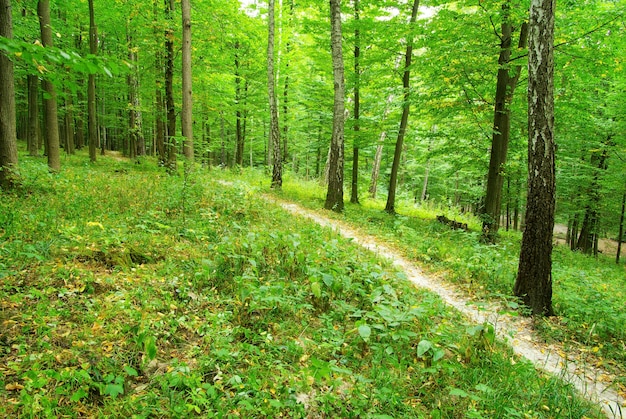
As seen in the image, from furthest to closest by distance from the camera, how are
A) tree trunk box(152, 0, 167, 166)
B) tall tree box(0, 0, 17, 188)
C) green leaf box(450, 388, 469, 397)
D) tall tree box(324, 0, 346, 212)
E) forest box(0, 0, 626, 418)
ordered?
tree trunk box(152, 0, 167, 166)
tall tree box(324, 0, 346, 212)
tall tree box(0, 0, 17, 188)
forest box(0, 0, 626, 418)
green leaf box(450, 388, 469, 397)

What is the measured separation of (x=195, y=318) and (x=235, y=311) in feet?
1.57

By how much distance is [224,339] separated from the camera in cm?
361

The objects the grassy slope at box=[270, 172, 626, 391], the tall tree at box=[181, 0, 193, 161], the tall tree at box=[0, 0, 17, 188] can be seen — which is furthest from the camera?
the tall tree at box=[181, 0, 193, 161]

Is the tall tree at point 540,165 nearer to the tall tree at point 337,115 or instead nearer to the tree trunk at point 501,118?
the tree trunk at point 501,118

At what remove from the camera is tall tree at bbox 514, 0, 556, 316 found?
5.27 metres

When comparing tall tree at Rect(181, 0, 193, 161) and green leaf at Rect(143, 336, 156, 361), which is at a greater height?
tall tree at Rect(181, 0, 193, 161)

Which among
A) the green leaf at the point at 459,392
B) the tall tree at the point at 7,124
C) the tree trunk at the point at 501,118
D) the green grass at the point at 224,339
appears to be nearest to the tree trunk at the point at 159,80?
the tall tree at the point at 7,124

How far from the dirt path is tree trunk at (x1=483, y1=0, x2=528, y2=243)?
5456mm

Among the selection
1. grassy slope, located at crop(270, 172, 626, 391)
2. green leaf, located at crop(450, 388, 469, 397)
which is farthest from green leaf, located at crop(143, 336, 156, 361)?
grassy slope, located at crop(270, 172, 626, 391)

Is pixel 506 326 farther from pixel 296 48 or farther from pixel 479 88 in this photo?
pixel 296 48

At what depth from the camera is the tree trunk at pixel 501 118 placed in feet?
33.4

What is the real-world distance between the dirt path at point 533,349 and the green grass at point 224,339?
39 cm

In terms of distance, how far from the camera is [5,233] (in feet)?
16.9

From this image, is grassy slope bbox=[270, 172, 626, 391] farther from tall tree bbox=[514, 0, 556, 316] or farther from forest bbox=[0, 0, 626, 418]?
tall tree bbox=[514, 0, 556, 316]
